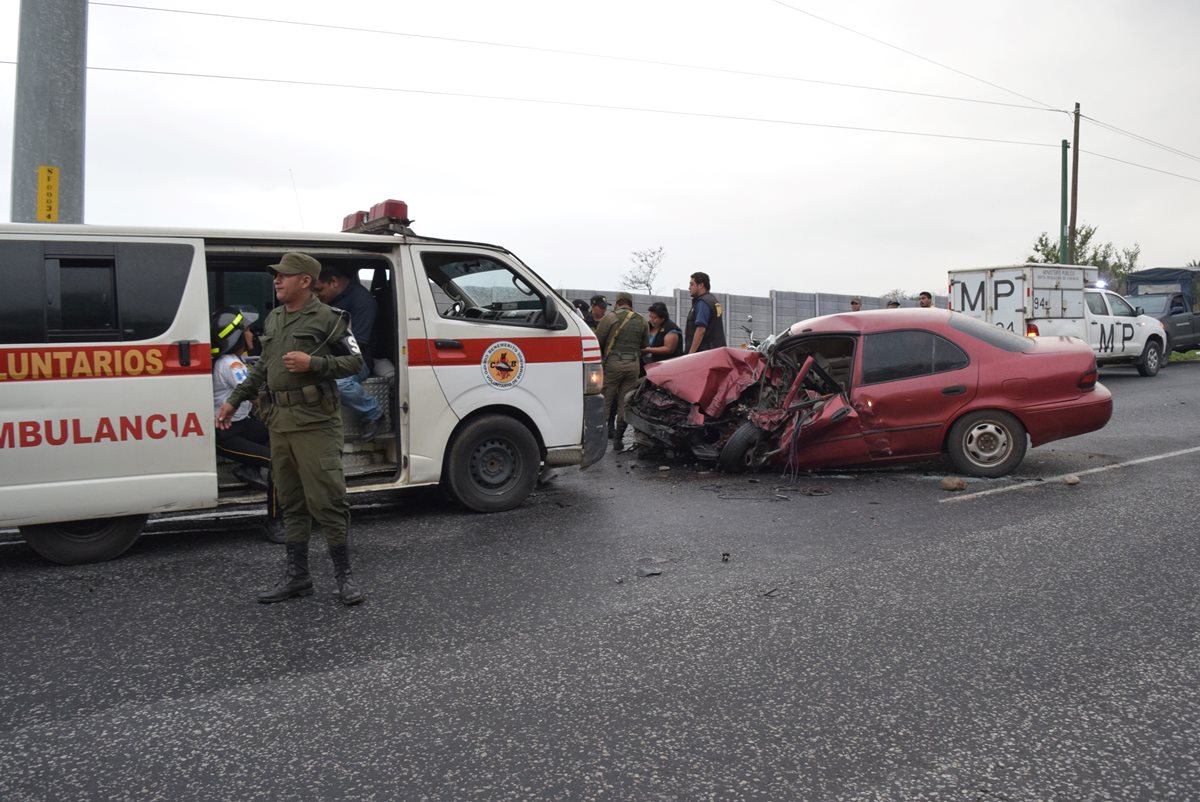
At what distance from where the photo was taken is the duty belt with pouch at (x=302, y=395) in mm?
4770

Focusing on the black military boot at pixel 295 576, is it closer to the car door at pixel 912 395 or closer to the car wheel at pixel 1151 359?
the car door at pixel 912 395

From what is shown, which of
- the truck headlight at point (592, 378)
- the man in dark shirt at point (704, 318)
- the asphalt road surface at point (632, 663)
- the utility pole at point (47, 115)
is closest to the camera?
the asphalt road surface at point (632, 663)

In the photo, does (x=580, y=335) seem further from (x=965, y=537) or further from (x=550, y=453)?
(x=965, y=537)

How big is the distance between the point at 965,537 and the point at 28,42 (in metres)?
8.96

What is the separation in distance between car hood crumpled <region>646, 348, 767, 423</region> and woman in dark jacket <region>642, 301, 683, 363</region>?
154 cm

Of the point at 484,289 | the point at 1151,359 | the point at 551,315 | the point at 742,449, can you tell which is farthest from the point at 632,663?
the point at 1151,359

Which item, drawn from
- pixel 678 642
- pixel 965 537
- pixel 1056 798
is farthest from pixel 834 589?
pixel 1056 798

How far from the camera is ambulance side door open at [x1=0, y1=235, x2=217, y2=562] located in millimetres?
5328

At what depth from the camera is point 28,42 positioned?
27.2 ft

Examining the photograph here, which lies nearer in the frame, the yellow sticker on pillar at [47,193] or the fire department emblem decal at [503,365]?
the fire department emblem decal at [503,365]

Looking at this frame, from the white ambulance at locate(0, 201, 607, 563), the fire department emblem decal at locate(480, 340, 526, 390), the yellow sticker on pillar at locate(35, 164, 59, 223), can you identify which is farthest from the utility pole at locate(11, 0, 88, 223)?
the fire department emblem decal at locate(480, 340, 526, 390)

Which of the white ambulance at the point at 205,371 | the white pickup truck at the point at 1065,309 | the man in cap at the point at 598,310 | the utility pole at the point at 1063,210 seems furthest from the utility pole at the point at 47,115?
the utility pole at the point at 1063,210

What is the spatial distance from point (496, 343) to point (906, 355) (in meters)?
3.78

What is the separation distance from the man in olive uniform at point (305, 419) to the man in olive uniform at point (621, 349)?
5559 millimetres
